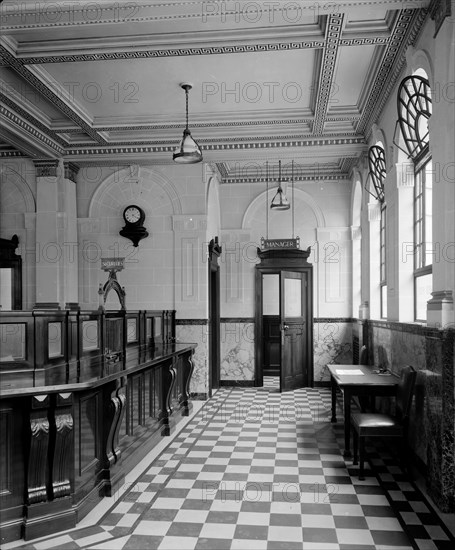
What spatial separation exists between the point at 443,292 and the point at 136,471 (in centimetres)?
328

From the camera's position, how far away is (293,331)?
10.1 m

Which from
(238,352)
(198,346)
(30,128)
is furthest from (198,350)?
(30,128)

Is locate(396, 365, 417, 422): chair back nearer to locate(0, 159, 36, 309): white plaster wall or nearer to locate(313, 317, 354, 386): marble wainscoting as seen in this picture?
locate(313, 317, 354, 386): marble wainscoting

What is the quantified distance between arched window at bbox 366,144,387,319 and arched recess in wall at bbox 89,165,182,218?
3.17 metres

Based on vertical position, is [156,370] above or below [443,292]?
below

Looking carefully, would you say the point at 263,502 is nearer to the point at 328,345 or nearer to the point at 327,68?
the point at 327,68

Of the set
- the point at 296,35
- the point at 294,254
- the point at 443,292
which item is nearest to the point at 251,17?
the point at 296,35

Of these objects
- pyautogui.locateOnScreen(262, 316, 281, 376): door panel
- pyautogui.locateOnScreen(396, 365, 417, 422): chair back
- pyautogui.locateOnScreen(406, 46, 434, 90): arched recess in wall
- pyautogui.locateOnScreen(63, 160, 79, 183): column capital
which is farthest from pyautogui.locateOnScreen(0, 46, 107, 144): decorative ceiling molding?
pyautogui.locateOnScreen(262, 316, 281, 376): door panel

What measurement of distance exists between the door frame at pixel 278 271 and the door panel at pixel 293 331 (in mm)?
96

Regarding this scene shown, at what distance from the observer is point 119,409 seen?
4.74m

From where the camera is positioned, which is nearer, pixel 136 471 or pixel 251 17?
pixel 251 17

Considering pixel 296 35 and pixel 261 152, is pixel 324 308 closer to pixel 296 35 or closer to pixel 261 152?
pixel 261 152

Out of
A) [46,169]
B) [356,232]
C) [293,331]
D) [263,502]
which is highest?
[46,169]

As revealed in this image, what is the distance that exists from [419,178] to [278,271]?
4857mm
